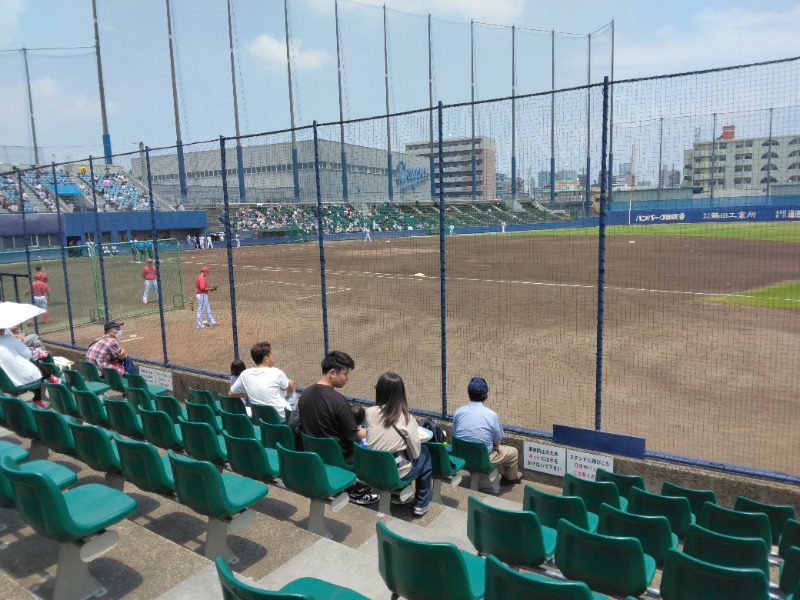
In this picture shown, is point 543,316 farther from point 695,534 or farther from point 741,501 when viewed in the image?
point 695,534

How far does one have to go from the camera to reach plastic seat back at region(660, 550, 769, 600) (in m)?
2.81

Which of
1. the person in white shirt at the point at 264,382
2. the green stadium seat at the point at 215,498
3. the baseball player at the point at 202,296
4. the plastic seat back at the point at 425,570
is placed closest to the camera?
the plastic seat back at the point at 425,570

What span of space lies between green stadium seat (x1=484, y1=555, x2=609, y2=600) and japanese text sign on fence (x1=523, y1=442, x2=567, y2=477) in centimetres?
375

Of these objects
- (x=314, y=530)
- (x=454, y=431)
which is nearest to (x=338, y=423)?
(x=314, y=530)

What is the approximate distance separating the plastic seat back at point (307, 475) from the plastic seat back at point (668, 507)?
2.29m

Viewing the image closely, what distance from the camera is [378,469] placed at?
4.81 meters

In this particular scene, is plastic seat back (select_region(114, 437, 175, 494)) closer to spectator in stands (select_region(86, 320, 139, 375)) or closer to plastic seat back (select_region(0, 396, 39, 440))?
plastic seat back (select_region(0, 396, 39, 440))

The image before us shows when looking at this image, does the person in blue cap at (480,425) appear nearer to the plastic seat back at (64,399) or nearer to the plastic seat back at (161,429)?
the plastic seat back at (161,429)

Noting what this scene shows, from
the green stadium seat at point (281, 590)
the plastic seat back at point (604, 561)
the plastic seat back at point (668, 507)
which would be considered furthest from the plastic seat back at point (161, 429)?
the plastic seat back at point (668, 507)

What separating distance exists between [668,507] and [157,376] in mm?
8291

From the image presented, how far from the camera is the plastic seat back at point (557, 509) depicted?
4.05 metres

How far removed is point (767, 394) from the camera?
9.47 m

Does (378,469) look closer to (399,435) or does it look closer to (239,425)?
(399,435)

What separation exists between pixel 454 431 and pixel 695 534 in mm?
2845
